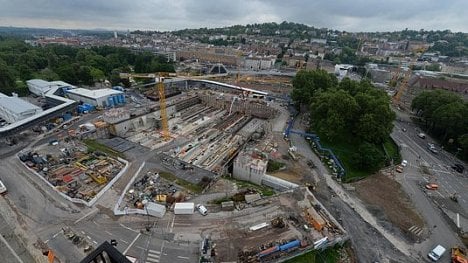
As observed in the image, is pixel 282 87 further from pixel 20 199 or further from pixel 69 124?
pixel 20 199

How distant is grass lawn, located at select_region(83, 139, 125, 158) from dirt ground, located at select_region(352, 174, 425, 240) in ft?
124

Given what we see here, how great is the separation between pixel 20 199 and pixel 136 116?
26.4 m

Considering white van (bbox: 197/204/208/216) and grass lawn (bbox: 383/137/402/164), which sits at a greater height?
grass lawn (bbox: 383/137/402/164)

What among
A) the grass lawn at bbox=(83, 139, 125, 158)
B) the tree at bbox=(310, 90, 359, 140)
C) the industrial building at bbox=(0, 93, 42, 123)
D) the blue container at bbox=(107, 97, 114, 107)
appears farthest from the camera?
the blue container at bbox=(107, 97, 114, 107)

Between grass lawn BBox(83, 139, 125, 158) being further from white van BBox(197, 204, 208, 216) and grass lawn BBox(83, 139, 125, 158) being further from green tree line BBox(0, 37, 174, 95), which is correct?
green tree line BBox(0, 37, 174, 95)

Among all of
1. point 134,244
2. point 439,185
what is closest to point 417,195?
point 439,185

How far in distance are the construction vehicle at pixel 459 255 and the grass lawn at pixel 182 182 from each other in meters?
28.6

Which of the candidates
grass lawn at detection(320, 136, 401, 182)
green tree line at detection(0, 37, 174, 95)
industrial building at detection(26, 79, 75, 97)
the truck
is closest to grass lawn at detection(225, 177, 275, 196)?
the truck

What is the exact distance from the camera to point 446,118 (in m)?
49.9

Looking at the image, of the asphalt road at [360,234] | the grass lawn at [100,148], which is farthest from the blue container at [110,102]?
the asphalt road at [360,234]

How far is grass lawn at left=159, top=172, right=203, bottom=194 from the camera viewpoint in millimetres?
32219

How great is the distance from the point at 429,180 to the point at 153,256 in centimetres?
4227

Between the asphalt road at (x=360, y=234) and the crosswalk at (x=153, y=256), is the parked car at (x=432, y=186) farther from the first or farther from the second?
the crosswalk at (x=153, y=256)

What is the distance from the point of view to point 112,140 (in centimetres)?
4531
